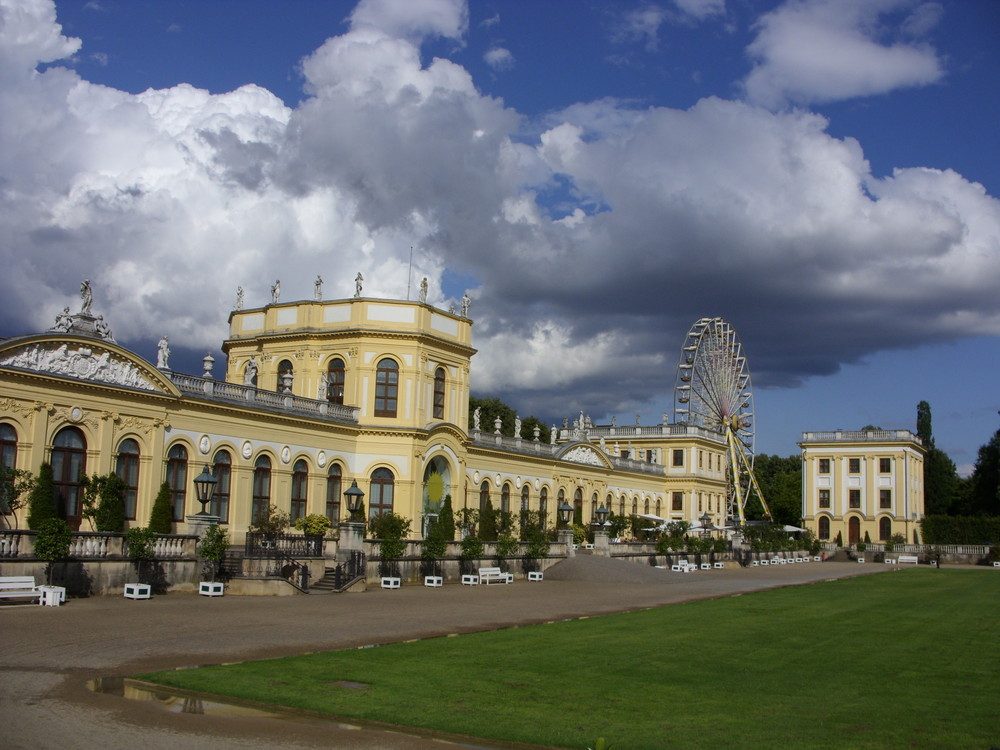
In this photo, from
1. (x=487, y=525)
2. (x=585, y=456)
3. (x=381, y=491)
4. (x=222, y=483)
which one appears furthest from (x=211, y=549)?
(x=585, y=456)

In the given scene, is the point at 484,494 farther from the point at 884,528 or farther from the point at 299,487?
the point at 884,528

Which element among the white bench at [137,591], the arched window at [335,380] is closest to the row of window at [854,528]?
the arched window at [335,380]

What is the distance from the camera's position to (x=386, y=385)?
4469 centimetres

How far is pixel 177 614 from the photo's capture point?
21562mm

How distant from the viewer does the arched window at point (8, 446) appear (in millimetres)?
29547

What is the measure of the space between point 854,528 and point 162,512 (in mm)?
74056

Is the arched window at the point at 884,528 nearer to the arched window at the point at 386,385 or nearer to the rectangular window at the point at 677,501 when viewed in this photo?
the rectangular window at the point at 677,501

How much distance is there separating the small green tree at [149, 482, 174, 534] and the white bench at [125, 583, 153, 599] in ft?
26.8

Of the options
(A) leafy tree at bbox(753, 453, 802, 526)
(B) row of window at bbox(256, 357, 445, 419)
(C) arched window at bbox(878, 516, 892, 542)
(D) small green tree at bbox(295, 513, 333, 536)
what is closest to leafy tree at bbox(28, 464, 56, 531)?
(D) small green tree at bbox(295, 513, 333, 536)

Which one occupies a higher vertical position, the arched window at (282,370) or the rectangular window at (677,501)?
the arched window at (282,370)

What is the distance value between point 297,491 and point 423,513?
6.06m

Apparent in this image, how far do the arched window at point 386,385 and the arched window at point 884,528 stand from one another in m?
61.5

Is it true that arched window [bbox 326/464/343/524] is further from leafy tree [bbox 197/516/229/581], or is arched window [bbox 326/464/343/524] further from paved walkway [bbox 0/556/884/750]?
leafy tree [bbox 197/516/229/581]

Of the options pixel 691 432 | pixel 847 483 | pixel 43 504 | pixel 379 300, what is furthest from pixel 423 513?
pixel 847 483
